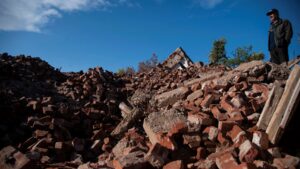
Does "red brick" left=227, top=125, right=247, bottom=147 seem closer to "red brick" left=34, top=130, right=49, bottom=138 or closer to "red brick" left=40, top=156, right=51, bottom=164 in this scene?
"red brick" left=40, top=156, right=51, bottom=164

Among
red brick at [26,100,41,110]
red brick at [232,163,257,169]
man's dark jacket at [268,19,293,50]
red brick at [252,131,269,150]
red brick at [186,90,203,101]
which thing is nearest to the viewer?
red brick at [232,163,257,169]

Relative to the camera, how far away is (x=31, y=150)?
4820 millimetres

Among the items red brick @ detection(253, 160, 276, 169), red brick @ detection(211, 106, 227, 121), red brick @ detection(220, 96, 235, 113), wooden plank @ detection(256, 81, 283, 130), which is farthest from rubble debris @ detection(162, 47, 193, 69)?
red brick @ detection(253, 160, 276, 169)

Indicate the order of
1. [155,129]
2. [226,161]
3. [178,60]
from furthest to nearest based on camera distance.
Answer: [178,60] < [155,129] < [226,161]

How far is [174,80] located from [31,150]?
5.22 m

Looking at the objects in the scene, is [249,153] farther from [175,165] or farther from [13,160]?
[13,160]

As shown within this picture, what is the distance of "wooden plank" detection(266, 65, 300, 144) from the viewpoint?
410cm

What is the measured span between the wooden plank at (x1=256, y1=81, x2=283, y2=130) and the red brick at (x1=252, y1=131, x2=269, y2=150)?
40 cm

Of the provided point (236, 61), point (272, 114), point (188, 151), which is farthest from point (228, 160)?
point (236, 61)

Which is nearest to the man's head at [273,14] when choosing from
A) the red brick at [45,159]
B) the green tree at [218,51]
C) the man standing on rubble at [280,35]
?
the man standing on rubble at [280,35]

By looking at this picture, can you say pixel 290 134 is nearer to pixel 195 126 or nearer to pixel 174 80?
pixel 195 126

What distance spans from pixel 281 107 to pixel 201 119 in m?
1.17

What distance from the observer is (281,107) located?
4.27 meters

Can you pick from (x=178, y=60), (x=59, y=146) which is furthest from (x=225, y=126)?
(x=178, y=60)
